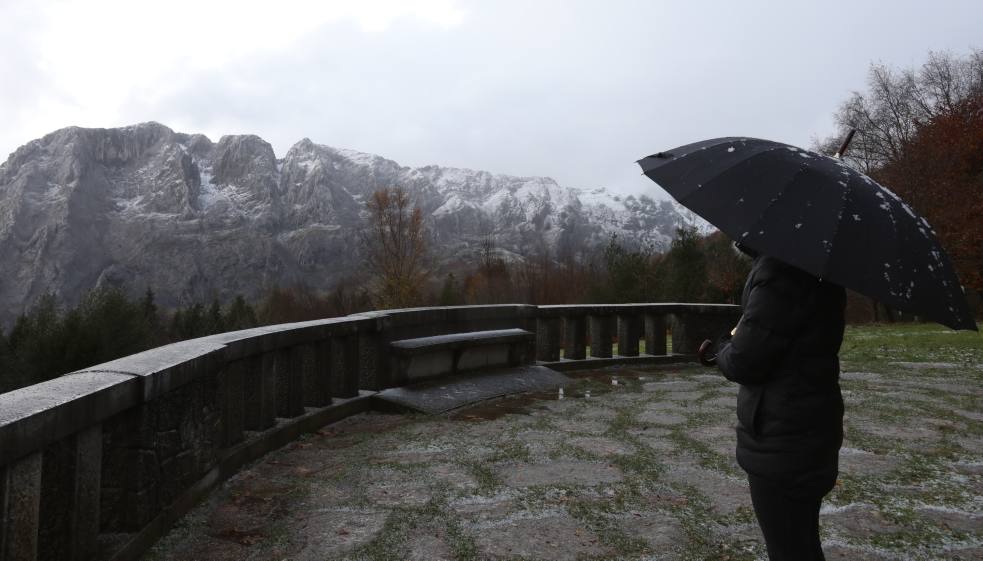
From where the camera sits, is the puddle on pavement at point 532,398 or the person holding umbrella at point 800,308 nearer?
the person holding umbrella at point 800,308

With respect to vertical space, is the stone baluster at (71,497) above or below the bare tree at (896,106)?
below

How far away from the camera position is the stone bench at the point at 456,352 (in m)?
Result: 6.43

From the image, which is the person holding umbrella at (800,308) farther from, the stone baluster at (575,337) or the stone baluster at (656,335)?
the stone baluster at (656,335)

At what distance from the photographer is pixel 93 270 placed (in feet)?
493

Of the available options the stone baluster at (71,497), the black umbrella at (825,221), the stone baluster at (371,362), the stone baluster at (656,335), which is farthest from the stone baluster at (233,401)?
the stone baluster at (656,335)

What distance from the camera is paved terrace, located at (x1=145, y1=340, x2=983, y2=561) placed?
9.85 ft

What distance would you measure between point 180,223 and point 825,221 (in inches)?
7227

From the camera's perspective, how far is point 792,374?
2.10 meters

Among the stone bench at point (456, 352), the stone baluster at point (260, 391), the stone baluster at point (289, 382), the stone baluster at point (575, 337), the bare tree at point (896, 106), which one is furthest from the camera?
the bare tree at point (896, 106)

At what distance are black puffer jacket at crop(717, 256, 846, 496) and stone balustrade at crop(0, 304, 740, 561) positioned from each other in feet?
7.33

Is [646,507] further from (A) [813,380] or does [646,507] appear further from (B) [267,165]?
(B) [267,165]

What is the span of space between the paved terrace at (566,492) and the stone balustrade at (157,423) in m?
0.20

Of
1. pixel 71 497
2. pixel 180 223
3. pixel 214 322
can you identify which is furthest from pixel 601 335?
pixel 180 223

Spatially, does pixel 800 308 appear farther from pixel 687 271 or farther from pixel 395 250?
pixel 395 250
